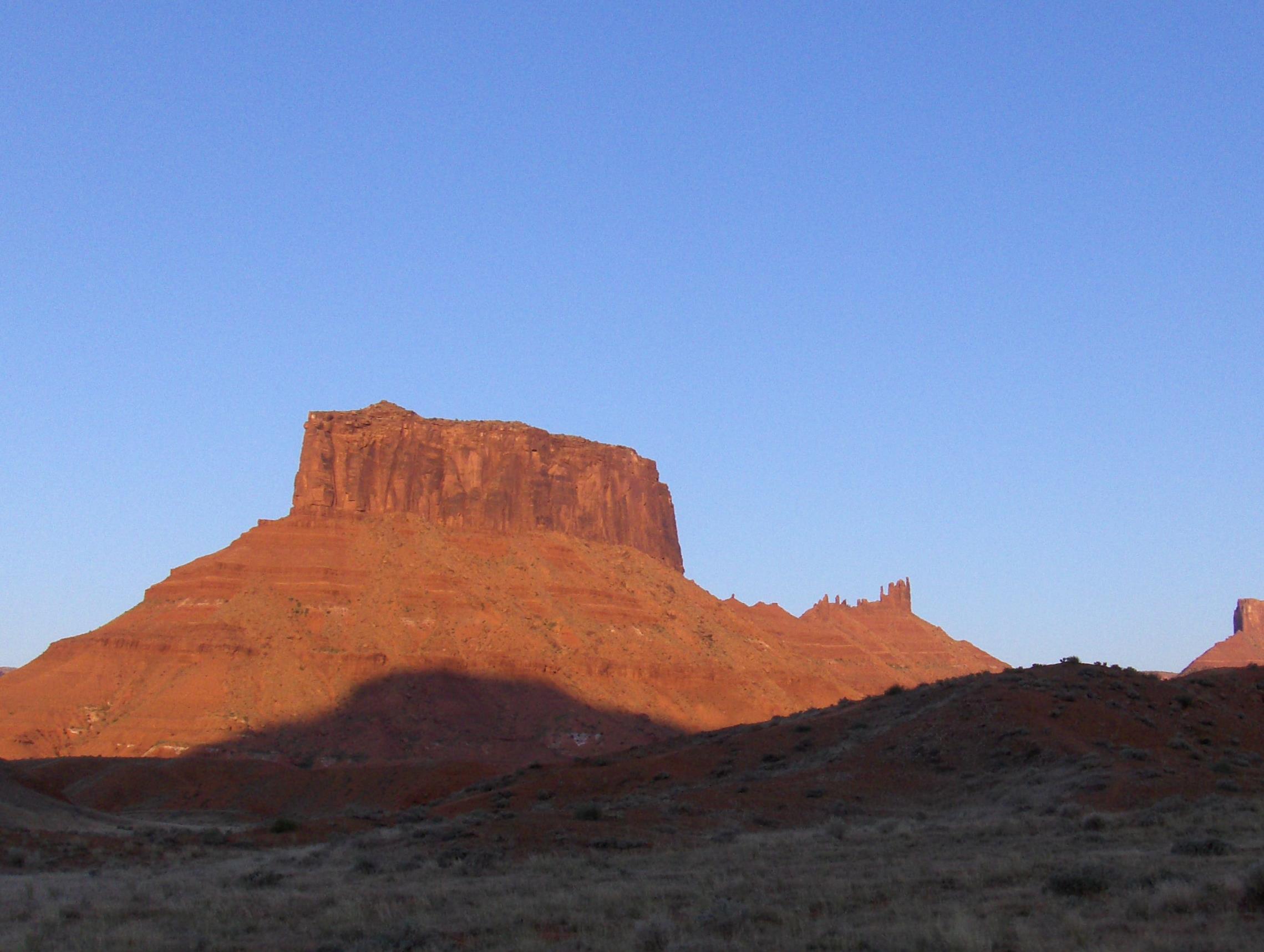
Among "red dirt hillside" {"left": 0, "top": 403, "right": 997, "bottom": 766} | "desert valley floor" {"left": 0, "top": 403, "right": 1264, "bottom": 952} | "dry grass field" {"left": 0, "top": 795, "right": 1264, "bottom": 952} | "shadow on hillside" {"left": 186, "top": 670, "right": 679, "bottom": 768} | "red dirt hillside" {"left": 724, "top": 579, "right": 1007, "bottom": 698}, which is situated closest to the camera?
"dry grass field" {"left": 0, "top": 795, "right": 1264, "bottom": 952}

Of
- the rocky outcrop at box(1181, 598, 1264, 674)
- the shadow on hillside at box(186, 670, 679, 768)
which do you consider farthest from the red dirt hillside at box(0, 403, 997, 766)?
the rocky outcrop at box(1181, 598, 1264, 674)

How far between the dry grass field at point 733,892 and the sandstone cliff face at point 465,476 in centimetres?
8494

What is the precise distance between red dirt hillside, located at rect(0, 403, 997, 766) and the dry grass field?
188ft

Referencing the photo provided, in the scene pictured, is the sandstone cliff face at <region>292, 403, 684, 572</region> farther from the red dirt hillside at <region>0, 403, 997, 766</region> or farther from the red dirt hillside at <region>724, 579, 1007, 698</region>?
the red dirt hillside at <region>724, 579, 1007, 698</region>

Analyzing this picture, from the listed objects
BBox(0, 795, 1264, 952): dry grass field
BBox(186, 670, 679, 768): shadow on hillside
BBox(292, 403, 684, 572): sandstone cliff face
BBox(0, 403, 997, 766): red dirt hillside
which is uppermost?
BBox(292, 403, 684, 572): sandstone cliff face

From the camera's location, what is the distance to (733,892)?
16.8 m

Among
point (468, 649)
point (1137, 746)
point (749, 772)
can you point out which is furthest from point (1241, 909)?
point (468, 649)

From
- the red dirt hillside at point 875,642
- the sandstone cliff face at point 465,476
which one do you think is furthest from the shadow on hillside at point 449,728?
the red dirt hillside at point 875,642

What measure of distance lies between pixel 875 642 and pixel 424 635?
280 ft

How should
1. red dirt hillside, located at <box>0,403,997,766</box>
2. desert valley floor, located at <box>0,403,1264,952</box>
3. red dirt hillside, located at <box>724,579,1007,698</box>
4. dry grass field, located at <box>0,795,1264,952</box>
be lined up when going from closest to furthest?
dry grass field, located at <box>0,795,1264,952</box>
desert valley floor, located at <box>0,403,1264,952</box>
red dirt hillside, located at <box>0,403,997,766</box>
red dirt hillside, located at <box>724,579,1007,698</box>

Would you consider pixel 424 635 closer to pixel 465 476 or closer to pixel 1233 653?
pixel 465 476

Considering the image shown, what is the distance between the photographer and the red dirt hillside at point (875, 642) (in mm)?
143375

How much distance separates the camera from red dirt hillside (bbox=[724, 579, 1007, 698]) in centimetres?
14338

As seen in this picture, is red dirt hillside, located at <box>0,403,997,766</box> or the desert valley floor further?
red dirt hillside, located at <box>0,403,997,766</box>
